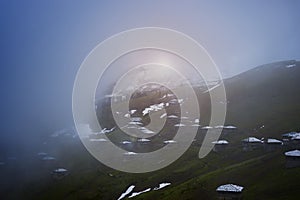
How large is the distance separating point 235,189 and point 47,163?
11464 centimetres

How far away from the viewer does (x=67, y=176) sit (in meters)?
137

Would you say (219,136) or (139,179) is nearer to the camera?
(139,179)

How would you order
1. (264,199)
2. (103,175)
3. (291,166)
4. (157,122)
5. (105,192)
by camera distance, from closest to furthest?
(264,199), (291,166), (105,192), (103,175), (157,122)

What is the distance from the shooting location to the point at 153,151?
142 m

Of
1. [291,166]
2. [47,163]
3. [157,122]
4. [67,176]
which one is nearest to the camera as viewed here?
[291,166]

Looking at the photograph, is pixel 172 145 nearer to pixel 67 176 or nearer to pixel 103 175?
pixel 103 175

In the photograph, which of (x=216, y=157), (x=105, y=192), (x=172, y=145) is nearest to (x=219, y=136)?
(x=172, y=145)

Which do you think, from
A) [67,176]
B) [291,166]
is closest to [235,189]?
[291,166]

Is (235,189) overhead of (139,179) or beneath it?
overhead

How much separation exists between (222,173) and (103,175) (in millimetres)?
50045

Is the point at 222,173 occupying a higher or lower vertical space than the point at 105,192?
higher

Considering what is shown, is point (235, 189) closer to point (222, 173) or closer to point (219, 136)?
point (222, 173)

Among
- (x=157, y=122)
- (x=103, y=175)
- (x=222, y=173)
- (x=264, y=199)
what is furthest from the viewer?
(x=157, y=122)

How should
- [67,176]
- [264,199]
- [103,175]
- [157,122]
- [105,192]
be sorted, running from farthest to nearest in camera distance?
1. [157,122]
2. [67,176]
3. [103,175]
4. [105,192]
5. [264,199]
